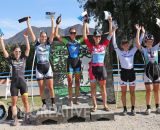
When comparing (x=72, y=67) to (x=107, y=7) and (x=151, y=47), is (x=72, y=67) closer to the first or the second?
(x=151, y=47)

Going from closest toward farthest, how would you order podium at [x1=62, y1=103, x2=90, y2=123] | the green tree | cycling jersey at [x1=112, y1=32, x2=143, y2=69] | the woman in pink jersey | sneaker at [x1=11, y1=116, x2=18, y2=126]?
1. sneaker at [x1=11, y1=116, x2=18, y2=126]
2. podium at [x1=62, y1=103, x2=90, y2=123]
3. the woman in pink jersey
4. cycling jersey at [x1=112, y1=32, x2=143, y2=69]
5. the green tree

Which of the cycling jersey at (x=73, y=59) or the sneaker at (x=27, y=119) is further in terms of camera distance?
the cycling jersey at (x=73, y=59)

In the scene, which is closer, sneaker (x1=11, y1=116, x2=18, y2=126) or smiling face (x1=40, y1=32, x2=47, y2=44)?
sneaker (x1=11, y1=116, x2=18, y2=126)

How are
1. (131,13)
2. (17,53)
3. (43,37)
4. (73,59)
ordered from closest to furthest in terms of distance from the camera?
(17,53) → (43,37) → (73,59) → (131,13)

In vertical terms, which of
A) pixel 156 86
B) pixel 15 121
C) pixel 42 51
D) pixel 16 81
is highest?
pixel 42 51

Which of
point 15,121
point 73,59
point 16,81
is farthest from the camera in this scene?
point 73,59

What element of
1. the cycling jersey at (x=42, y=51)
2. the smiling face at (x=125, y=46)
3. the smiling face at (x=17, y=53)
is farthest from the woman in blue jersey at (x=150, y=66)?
the smiling face at (x=17, y=53)

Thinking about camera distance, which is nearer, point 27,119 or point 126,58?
point 27,119

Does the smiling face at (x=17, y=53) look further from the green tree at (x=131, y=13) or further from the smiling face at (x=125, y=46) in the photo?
the green tree at (x=131, y=13)

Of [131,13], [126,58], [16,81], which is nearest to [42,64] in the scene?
[16,81]

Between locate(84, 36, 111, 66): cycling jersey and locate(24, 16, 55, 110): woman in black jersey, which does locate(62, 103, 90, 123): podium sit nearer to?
locate(24, 16, 55, 110): woman in black jersey

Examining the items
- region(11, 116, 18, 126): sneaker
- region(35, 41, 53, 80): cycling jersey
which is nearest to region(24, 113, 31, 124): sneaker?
region(11, 116, 18, 126): sneaker

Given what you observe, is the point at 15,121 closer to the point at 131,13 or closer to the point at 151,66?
the point at 151,66

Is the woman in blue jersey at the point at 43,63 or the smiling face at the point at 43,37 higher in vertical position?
the smiling face at the point at 43,37
